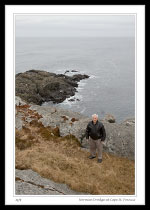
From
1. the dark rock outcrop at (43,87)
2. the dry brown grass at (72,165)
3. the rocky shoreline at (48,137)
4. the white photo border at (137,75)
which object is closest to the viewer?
the rocky shoreline at (48,137)

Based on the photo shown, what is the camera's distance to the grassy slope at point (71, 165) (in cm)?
1530

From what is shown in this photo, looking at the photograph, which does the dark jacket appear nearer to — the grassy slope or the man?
the man

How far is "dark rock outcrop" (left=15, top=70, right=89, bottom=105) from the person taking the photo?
63153 mm

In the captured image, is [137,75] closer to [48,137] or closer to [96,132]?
[96,132]

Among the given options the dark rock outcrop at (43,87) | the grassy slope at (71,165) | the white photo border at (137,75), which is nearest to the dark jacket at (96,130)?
the grassy slope at (71,165)

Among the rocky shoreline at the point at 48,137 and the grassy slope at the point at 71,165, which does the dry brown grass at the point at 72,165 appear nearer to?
the grassy slope at the point at 71,165

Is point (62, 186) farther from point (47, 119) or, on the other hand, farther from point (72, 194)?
point (47, 119)

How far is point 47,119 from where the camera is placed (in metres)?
24.8

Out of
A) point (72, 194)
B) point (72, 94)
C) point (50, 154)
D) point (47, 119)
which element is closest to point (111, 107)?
point (72, 94)

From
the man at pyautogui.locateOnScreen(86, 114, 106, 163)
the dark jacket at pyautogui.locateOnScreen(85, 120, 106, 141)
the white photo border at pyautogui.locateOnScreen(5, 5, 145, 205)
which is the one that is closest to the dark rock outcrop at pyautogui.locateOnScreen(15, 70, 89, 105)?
the white photo border at pyautogui.locateOnScreen(5, 5, 145, 205)

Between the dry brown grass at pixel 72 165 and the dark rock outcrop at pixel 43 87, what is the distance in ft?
134

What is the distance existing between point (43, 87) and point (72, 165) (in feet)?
174

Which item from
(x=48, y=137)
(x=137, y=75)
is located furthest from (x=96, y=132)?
(x=48, y=137)

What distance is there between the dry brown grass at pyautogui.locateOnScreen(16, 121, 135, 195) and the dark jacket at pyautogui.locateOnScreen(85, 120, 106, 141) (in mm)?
2466
